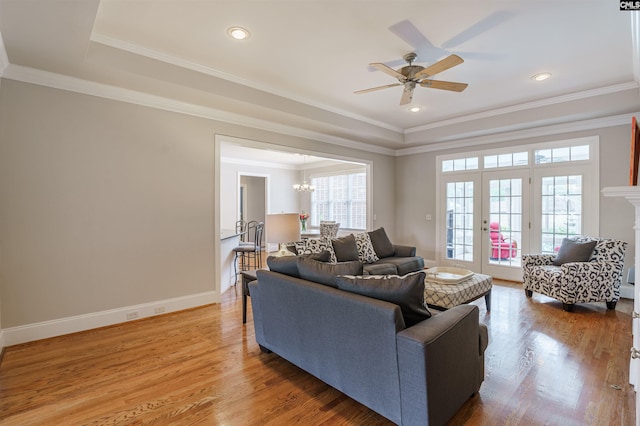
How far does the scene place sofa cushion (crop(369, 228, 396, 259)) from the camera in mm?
5125

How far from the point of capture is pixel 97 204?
3.39m

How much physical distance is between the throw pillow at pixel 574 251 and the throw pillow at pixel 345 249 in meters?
2.89

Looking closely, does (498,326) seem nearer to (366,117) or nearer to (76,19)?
(366,117)

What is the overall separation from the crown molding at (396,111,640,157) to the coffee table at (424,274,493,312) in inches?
120

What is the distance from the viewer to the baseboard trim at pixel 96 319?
298cm

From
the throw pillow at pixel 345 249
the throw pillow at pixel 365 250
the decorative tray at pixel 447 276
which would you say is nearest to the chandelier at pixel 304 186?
the throw pillow at pixel 365 250

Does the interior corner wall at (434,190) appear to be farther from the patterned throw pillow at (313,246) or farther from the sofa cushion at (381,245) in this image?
the patterned throw pillow at (313,246)

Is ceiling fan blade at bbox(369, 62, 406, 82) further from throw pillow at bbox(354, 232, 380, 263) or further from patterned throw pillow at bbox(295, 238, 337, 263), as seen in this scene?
throw pillow at bbox(354, 232, 380, 263)

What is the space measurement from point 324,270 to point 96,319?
2.81m

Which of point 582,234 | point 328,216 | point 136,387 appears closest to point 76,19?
point 136,387

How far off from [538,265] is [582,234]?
1.01 meters

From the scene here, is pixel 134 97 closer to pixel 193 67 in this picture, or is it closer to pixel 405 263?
pixel 193 67

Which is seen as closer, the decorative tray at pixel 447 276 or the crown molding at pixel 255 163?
the decorative tray at pixel 447 276

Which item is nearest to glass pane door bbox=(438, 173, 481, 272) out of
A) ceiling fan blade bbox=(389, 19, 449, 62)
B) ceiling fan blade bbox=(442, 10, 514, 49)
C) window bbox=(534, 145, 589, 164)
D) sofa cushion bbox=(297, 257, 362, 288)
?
window bbox=(534, 145, 589, 164)
